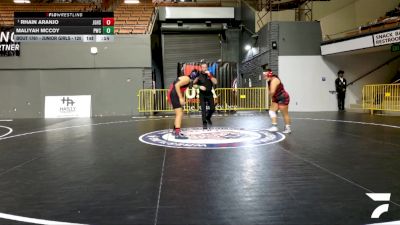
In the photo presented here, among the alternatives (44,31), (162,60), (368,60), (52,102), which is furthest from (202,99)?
(162,60)

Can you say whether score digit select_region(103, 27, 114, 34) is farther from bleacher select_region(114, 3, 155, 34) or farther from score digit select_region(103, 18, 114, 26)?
bleacher select_region(114, 3, 155, 34)

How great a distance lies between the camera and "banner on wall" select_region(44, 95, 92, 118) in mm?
17781

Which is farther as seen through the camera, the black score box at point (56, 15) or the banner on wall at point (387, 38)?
the black score box at point (56, 15)

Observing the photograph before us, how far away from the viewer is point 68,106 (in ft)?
58.7

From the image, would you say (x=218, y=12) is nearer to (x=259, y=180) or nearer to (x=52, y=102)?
(x=52, y=102)

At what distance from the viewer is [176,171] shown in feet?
16.0

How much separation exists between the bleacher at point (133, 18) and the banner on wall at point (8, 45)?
16.4 ft

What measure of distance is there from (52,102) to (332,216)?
17.3m

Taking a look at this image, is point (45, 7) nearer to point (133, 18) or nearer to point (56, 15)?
point (133, 18)

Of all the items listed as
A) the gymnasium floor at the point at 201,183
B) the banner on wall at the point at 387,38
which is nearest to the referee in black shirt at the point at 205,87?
the gymnasium floor at the point at 201,183

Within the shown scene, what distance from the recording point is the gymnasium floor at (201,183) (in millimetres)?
3201

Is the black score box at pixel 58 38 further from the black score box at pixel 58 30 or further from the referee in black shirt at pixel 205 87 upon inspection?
the referee in black shirt at pixel 205 87
